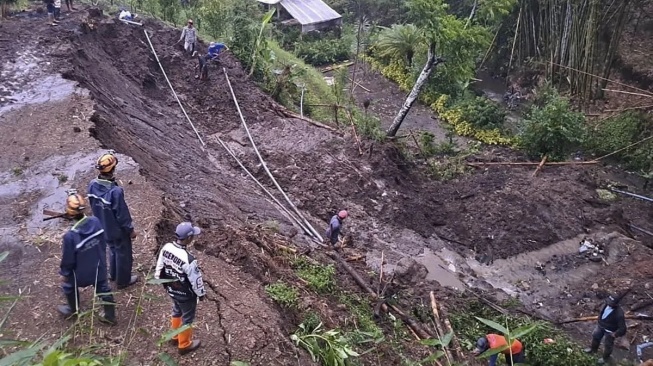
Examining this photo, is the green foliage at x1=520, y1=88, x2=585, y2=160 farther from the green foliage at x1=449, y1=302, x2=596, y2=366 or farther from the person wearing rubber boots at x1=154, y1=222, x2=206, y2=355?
the person wearing rubber boots at x1=154, y1=222, x2=206, y2=355

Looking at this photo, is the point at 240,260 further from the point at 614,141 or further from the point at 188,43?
the point at 614,141

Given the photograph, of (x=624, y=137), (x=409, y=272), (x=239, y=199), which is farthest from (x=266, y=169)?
(x=624, y=137)

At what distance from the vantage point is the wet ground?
6.23m

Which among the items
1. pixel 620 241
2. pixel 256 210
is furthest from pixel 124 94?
pixel 620 241

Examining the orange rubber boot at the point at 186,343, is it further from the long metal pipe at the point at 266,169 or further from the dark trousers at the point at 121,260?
the long metal pipe at the point at 266,169

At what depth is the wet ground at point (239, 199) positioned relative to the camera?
6.23m

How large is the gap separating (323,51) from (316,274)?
18.7 meters

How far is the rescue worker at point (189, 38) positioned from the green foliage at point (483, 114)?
9452 millimetres

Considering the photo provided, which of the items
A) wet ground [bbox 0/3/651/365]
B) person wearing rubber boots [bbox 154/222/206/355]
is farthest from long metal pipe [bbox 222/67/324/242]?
person wearing rubber boots [bbox 154/222/206/355]

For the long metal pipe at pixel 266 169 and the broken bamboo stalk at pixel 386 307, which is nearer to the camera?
the broken bamboo stalk at pixel 386 307

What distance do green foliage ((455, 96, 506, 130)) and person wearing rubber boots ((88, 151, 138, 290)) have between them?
47.9ft

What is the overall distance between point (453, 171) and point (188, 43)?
9.18 meters

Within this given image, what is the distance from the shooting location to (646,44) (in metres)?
20.0

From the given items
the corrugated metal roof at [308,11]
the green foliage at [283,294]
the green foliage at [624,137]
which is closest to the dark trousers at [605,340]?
the green foliage at [283,294]
